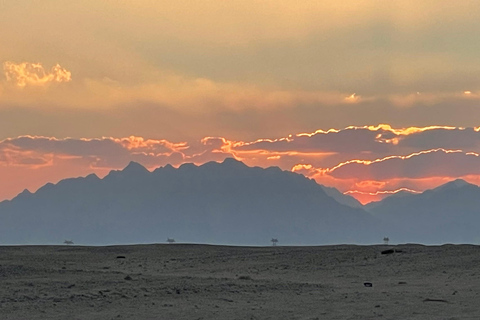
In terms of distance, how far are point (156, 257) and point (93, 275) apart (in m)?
12.9

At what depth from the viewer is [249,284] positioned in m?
32.2

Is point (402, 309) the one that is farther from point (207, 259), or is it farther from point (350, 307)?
point (207, 259)

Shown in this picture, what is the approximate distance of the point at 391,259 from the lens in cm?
4072

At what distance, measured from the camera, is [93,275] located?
33781mm

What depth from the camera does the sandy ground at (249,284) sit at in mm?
26203

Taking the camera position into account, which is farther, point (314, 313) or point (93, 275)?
point (93, 275)

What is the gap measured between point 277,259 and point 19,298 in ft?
58.2

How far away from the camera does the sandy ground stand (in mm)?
26203

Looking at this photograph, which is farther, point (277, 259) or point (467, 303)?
point (277, 259)

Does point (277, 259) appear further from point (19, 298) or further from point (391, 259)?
point (19, 298)

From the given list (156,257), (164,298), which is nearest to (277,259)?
(156,257)

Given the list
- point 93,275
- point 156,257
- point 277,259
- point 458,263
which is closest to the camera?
point 93,275

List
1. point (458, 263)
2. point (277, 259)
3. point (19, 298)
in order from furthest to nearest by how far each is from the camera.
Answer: point (277, 259) → point (458, 263) → point (19, 298)

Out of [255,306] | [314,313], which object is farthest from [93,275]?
[314,313]
